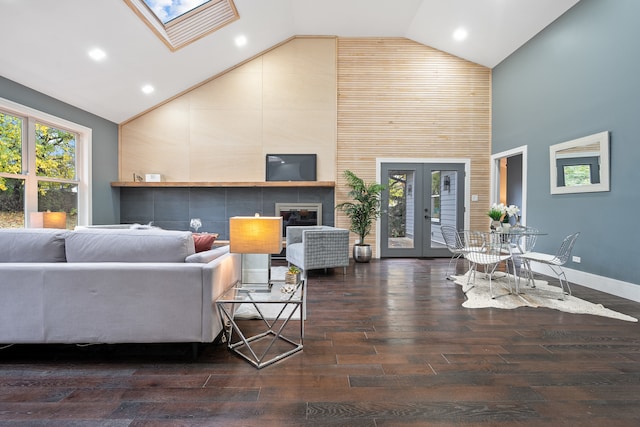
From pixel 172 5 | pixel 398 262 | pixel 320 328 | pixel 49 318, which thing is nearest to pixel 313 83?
pixel 172 5

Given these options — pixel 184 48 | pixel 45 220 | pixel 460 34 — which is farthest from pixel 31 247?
pixel 460 34

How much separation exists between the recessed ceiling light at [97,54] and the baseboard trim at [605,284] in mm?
7582

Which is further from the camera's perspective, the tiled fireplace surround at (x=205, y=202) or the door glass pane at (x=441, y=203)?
the door glass pane at (x=441, y=203)

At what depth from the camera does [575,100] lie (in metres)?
4.45

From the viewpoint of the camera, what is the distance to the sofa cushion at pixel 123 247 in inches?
83.4

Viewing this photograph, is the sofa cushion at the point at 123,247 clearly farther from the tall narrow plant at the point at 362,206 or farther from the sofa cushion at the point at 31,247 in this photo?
the tall narrow plant at the point at 362,206

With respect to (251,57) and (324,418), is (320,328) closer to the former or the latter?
(324,418)

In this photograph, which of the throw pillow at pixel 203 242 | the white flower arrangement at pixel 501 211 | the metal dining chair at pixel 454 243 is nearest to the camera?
the throw pillow at pixel 203 242

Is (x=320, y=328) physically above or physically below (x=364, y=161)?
below

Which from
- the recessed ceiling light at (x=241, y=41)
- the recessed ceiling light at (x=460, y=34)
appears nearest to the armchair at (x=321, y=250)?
the recessed ceiling light at (x=241, y=41)

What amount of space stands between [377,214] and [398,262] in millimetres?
1088

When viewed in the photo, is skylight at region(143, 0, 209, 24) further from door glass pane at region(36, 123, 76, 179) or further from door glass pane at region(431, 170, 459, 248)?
door glass pane at region(431, 170, 459, 248)

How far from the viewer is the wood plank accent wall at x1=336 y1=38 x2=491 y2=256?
6594mm

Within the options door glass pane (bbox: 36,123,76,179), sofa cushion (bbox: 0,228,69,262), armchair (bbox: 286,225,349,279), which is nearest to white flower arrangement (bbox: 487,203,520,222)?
armchair (bbox: 286,225,349,279)
